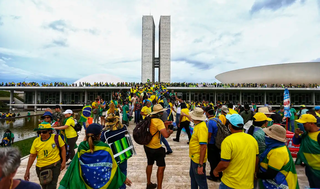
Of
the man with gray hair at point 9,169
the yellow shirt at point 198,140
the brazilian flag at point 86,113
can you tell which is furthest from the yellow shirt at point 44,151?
the brazilian flag at point 86,113

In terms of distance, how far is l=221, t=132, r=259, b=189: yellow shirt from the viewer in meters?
1.98

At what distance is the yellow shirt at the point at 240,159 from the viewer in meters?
1.98

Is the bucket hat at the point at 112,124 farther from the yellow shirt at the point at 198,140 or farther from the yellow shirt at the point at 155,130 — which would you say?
the yellow shirt at the point at 198,140

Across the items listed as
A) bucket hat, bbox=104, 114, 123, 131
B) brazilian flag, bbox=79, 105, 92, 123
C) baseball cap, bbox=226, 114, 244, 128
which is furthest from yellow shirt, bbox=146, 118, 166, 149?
brazilian flag, bbox=79, 105, 92, 123

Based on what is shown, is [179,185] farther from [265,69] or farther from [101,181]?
[265,69]

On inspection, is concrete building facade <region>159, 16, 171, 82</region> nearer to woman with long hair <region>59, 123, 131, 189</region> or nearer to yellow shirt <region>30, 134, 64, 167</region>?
yellow shirt <region>30, 134, 64, 167</region>

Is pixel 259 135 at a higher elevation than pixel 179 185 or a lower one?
higher

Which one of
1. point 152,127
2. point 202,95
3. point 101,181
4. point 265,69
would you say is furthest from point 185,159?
point 265,69

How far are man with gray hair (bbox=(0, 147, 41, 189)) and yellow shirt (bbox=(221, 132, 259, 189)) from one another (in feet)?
6.22

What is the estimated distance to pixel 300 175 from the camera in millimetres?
3908

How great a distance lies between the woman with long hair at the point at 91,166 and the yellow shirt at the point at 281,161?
73.5 inches

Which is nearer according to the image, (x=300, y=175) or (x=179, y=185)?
(x=179, y=185)

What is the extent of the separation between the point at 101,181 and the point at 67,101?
34846 millimetres

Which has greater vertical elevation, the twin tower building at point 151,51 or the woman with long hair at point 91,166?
the twin tower building at point 151,51
